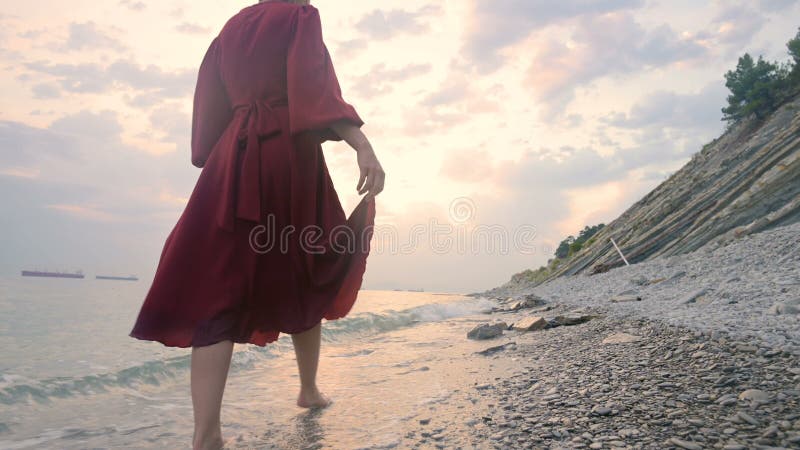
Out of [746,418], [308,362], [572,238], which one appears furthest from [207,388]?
[572,238]

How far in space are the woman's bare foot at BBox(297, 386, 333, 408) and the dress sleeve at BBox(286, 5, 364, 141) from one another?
1.53m

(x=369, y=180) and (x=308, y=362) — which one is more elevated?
(x=369, y=180)

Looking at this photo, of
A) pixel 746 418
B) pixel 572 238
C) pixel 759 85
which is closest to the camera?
pixel 746 418

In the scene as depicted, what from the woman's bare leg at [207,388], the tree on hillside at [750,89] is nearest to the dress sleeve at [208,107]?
the woman's bare leg at [207,388]

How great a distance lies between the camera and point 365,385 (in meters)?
3.54

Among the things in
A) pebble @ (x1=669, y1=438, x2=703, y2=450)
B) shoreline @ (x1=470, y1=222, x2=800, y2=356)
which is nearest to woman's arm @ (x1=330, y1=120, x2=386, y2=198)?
pebble @ (x1=669, y1=438, x2=703, y2=450)

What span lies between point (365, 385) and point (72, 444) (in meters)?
1.81

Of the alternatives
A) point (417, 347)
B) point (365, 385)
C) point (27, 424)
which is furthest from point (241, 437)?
point (417, 347)

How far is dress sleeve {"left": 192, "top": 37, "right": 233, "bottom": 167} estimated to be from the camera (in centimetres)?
260

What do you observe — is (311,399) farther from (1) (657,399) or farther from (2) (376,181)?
(1) (657,399)

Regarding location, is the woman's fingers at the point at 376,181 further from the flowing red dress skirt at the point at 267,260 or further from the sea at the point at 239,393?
the sea at the point at 239,393

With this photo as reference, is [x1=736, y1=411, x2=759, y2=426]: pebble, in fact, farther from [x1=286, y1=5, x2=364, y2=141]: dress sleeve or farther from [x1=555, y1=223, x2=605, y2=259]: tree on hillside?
[x1=555, y1=223, x2=605, y2=259]: tree on hillside

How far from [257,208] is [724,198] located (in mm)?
19095

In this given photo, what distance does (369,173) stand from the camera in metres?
2.34
